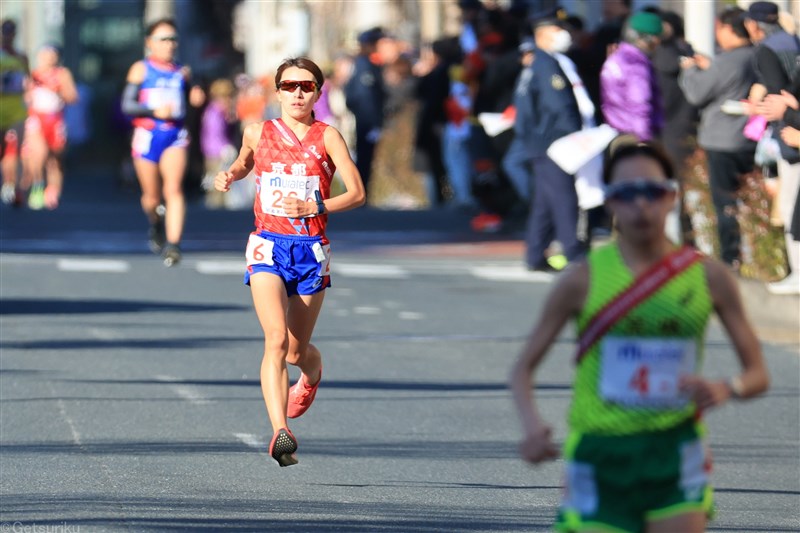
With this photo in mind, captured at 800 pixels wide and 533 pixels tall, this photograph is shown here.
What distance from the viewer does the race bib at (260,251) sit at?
9047mm

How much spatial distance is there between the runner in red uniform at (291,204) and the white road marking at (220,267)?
366 inches

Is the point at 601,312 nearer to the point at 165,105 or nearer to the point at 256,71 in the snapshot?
the point at 165,105

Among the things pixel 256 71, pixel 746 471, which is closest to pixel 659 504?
pixel 746 471

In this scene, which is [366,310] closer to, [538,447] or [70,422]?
[70,422]

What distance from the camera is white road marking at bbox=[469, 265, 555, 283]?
1827cm

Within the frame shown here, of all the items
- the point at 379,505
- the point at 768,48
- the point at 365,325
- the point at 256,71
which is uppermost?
the point at 768,48

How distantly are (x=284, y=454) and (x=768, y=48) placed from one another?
6.41 metres

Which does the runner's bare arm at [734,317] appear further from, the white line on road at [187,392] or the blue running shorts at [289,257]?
the white line on road at [187,392]

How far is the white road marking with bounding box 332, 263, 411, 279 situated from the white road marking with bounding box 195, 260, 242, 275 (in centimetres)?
84

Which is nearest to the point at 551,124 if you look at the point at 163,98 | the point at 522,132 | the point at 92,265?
the point at 522,132

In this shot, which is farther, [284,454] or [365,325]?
[365,325]

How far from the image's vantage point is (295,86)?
9.12 m

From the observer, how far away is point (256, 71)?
57.0 meters

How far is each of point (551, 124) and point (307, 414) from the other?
262 inches
